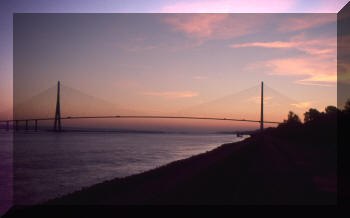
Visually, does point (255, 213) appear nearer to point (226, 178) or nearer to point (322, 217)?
point (322, 217)

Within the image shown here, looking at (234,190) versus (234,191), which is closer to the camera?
(234,191)

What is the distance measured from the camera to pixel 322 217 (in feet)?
17.9

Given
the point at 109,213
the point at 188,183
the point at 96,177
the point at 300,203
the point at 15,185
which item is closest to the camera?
the point at 109,213

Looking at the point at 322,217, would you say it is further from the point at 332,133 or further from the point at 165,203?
the point at 332,133

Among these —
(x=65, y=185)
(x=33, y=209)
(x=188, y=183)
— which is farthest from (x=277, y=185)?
(x=65, y=185)

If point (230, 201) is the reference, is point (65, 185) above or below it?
below

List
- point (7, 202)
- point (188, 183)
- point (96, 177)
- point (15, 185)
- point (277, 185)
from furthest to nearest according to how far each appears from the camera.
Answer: point (96, 177)
point (15, 185)
point (7, 202)
point (188, 183)
point (277, 185)

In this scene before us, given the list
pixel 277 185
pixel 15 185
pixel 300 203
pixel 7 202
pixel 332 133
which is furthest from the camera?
pixel 332 133

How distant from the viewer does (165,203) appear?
269 inches

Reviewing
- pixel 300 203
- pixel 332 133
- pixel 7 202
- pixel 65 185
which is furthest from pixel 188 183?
pixel 332 133

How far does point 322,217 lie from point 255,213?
116cm

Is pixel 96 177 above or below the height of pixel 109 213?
below

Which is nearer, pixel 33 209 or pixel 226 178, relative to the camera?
pixel 33 209

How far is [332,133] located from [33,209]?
22060mm
